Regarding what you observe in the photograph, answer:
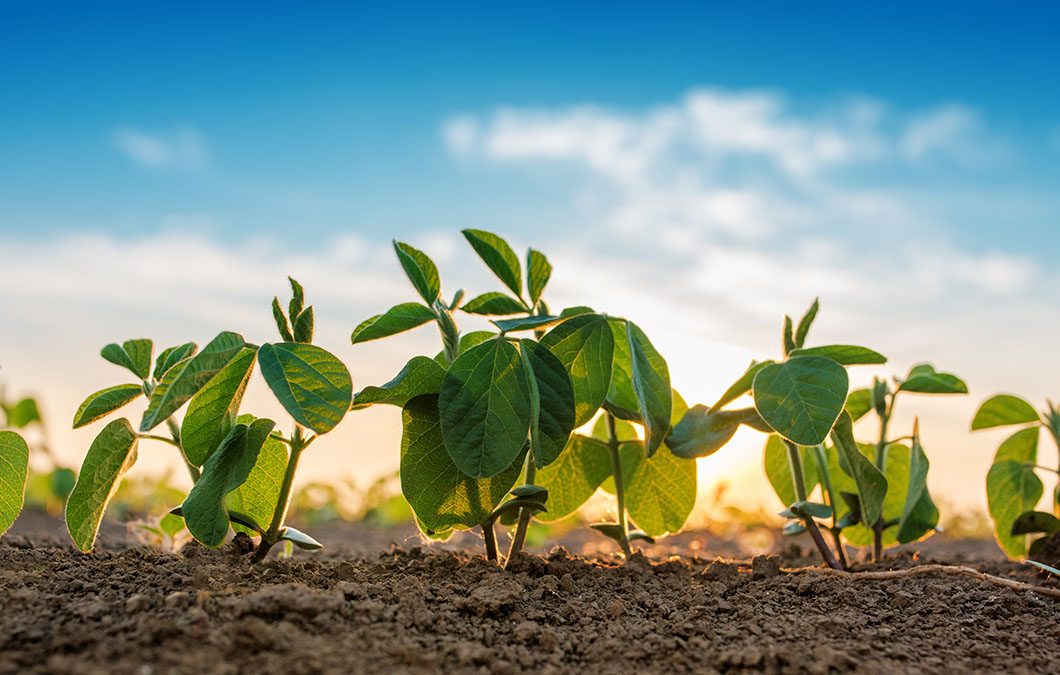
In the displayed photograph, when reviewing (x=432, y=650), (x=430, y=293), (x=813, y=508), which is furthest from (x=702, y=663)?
(x=430, y=293)

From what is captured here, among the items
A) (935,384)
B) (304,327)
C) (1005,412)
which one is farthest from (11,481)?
(1005,412)

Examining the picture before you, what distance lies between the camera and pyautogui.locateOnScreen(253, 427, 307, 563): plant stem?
1940 mm

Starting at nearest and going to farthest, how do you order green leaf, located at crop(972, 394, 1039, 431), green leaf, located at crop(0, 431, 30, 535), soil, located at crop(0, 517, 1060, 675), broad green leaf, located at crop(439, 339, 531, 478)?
soil, located at crop(0, 517, 1060, 675) → broad green leaf, located at crop(439, 339, 531, 478) → green leaf, located at crop(0, 431, 30, 535) → green leaf, located at crop(972, 394, 1039, 431)

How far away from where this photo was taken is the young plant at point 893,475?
2.43 meters

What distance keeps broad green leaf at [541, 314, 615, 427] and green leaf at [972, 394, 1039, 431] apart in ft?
4.65

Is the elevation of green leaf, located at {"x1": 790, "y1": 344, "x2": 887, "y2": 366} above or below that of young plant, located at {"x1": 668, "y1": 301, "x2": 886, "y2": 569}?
above

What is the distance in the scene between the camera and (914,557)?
2.72 m

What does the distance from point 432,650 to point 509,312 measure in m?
0.76

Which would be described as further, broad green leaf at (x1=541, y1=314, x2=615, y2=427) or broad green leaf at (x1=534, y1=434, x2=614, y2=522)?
broad green leaf at (x1=534, y1=434, x2=614, y2=522)

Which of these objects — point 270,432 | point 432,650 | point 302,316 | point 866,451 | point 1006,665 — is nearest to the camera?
point 432,650

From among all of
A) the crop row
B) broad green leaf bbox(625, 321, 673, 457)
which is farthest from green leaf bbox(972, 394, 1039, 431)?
broad green leaf bbox(625, 321, 673, 457)

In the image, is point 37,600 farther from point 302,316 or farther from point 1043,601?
point 1043,601

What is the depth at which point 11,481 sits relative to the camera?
2.09m

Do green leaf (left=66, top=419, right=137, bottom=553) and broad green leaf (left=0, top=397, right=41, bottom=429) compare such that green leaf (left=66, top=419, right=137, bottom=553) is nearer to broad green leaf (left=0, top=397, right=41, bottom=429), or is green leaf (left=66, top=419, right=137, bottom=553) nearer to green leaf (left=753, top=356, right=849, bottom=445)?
green leaf (left=753, top=356, right=849, bottom=445)
